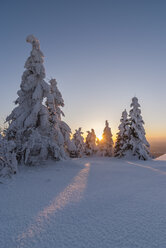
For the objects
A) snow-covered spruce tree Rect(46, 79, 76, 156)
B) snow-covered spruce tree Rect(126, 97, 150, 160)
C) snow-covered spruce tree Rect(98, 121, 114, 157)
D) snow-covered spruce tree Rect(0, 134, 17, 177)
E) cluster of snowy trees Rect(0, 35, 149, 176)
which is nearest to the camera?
snow-covered spruce tree Rect(0, 134, 17, 177)

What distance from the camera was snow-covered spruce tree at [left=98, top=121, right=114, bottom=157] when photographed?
4403 cm

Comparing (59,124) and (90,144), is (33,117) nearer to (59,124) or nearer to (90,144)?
(59,124)

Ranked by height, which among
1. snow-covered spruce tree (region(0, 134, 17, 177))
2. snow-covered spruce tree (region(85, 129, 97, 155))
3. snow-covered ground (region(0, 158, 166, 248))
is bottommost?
snow-covered ground (region(0, 158, 166, 248))

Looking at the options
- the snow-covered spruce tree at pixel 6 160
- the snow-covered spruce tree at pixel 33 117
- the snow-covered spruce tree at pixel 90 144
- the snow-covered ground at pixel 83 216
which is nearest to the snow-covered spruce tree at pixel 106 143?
the snow-covered spruce tree at pixel 90 144

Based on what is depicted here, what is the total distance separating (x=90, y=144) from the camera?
45719 mm

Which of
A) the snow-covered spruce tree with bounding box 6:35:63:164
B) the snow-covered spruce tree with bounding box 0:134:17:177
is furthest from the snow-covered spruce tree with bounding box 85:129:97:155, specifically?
the snow-covered spruce tree with bounding box 0:134:17:177

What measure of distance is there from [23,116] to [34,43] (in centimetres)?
631

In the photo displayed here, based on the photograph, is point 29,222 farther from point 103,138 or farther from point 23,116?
point 103,138

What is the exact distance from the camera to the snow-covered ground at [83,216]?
3.01 metres

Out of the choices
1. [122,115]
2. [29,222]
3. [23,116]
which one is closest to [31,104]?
[23,116]

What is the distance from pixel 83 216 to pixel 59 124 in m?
12.0

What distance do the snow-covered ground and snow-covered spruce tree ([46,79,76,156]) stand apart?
22.6 feet

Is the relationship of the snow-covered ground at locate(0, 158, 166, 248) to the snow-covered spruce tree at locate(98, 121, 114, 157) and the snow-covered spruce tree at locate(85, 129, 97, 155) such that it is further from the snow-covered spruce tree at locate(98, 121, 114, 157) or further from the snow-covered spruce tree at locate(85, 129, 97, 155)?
the snow-covered spruce tree at locate(85, 129, 97, 155)

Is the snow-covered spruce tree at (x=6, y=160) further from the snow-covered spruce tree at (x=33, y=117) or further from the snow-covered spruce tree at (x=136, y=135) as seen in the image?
the snow-covered spruce tree at (x=136, y=135)
